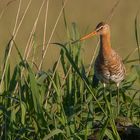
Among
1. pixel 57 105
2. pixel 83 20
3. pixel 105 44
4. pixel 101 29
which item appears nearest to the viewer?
pixel 57 105

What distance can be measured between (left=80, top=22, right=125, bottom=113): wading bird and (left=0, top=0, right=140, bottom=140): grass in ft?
1.19

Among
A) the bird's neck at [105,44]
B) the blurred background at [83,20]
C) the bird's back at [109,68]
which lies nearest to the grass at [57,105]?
the bird's back at [109,68]

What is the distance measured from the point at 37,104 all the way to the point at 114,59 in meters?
1.56

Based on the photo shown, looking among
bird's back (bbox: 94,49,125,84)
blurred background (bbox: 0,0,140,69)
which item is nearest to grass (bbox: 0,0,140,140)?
bird's back (bbox: 94,49,125,84)

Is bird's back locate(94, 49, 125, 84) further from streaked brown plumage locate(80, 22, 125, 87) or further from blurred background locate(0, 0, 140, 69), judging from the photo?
blurred background locate(0, 0, 140, 69)

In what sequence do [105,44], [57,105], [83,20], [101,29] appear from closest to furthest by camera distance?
[57,105], [101,29], [105,44], [83,20]

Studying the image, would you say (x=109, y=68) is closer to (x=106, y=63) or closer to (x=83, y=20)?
(x=106, y=63)

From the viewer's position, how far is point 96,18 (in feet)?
50.8

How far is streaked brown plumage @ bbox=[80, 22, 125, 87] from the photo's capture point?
7008mm

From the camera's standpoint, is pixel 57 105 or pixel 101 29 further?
pixel 101 29

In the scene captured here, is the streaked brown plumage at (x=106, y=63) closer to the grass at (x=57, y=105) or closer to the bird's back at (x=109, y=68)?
the bird's back at (x=109, y=68)

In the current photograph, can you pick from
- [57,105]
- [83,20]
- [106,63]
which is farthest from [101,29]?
[83,20]

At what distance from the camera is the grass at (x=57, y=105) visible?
570 centimetres

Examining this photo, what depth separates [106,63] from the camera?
23.5 ft
